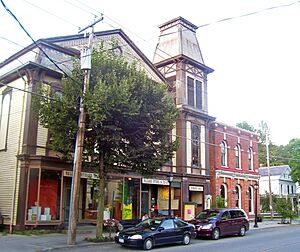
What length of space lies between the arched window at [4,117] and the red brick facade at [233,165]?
56.5 ft

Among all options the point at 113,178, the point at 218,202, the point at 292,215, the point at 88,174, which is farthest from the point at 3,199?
the point at 292,215

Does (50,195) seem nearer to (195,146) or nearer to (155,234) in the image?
(155,234)

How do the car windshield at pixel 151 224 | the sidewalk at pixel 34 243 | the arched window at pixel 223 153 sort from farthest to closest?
the arched window at pixel 223 153 < the car windshield at pixel 151 224 < the sidewalk at pixel 34 243

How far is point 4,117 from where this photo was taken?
74.8 feet

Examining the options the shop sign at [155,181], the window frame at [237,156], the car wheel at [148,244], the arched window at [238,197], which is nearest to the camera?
the car wheel at [148,244]

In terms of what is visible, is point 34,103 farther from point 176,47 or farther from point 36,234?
point 176,47

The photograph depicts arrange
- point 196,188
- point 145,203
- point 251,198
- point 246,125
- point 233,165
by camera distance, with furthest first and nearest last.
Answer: point 246,125 → point 251,198 → point 233,165 → point 196,188 → point 145,203

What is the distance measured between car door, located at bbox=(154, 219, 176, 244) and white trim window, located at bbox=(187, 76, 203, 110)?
15490mm

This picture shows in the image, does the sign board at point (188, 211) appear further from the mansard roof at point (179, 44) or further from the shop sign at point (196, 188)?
the mansard roof at point (179, 44)

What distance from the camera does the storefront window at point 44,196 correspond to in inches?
795

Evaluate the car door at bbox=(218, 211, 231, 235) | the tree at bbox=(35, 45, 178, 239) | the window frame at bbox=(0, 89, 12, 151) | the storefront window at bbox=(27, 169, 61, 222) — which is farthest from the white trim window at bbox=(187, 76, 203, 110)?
the window frame at bbox=(0, 89, 12, 151)

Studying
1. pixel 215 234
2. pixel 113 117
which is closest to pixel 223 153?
pixel 215 234

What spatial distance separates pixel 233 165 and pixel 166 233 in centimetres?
2029

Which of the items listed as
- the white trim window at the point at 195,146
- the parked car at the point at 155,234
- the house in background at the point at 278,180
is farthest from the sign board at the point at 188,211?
the house in background at the point at 278,180
